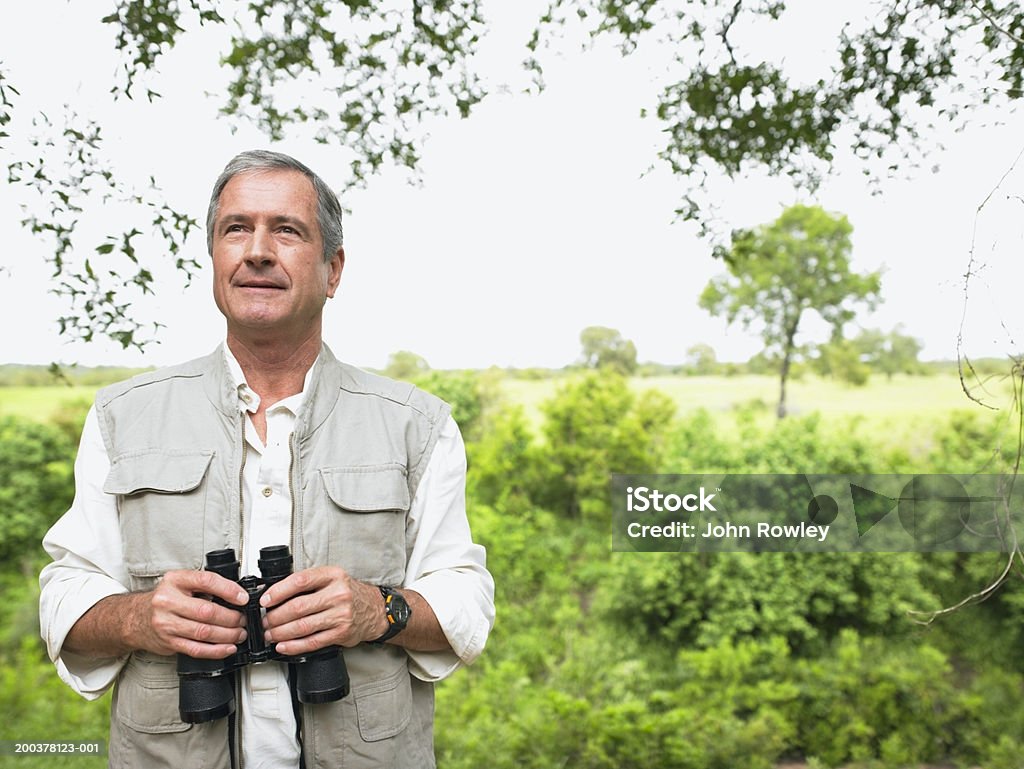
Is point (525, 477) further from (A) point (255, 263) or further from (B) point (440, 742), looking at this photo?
(A) point (255, 263)

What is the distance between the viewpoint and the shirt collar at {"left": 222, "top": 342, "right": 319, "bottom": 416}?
3.70 feet

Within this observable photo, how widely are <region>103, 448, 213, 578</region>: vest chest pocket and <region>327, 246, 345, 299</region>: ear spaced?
36 cm

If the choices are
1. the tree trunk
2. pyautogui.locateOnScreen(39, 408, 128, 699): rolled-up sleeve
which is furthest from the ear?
the tree trunk

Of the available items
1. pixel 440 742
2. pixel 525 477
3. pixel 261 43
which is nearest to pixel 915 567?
pixel 525 477

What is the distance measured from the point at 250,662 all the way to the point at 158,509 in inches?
11.0

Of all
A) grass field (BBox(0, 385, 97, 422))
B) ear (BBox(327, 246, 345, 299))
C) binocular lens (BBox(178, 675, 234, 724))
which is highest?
ear (BBox(327, 246, 345, 299))

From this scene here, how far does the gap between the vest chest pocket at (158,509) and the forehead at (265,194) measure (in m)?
0.40

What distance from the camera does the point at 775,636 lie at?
438 centimetres

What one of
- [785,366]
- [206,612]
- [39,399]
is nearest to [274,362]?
[206,612]

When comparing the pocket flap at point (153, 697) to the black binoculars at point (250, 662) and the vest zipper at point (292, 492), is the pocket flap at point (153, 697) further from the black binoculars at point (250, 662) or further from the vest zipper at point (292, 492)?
the vest zipper at point (292, 492)

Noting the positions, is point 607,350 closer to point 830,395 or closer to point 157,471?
point 830,395

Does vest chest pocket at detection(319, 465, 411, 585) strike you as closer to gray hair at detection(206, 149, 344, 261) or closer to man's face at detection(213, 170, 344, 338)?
man's face at detection(213, 170, 344, 338)

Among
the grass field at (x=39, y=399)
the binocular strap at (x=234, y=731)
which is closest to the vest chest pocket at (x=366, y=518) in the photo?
the binocular strap at (x=234, y=731)

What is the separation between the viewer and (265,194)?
1092 millimetres
